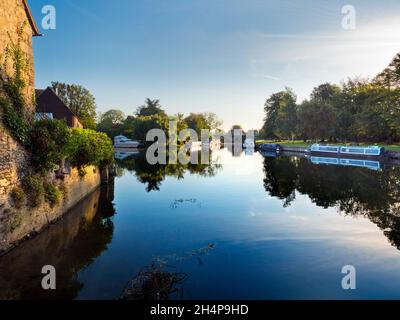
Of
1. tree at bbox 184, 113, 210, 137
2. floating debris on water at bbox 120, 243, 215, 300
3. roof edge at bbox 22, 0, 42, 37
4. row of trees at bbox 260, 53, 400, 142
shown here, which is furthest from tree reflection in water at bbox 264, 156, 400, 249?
tree at bbox 184, 113, 210, 137

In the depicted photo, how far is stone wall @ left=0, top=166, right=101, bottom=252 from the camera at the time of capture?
29.9ft

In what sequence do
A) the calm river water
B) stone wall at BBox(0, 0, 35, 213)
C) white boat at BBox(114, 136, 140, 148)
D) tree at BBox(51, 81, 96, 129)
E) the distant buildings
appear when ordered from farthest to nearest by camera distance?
white boat at BBox(114, 136, 140, 148) < tree at BBox(51, 81, 96, 129) < the distant buildings < stone wall at BBox(0, 0, 35, 213) < the calm river water

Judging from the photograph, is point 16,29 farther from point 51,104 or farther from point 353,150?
point 353,150

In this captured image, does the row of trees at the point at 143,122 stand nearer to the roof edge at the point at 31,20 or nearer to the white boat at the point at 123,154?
the white boat at the point at 123,154

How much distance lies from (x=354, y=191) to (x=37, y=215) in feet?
66.5

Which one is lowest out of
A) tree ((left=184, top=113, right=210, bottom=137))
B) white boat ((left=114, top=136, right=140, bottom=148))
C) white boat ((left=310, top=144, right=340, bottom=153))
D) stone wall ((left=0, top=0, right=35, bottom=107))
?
white boat ((left=310, top=144, right=340, bottom=153))

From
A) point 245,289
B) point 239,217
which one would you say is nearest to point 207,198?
point 239,217

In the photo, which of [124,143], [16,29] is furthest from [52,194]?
[124,143]

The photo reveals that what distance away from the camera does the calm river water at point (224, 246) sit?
7.53 m

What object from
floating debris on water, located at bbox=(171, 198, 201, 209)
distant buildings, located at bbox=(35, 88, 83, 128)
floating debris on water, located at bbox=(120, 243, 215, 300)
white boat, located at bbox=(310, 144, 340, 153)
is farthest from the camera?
white boat, located at bbox=(310, 144, 340, 153)

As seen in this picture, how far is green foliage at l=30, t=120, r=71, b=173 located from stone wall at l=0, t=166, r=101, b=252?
1559 millimetres

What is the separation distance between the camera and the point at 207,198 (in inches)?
754

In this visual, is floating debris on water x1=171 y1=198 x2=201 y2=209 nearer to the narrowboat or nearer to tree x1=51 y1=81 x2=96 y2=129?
the narrowboat

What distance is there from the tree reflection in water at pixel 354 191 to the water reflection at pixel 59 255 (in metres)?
11.0
